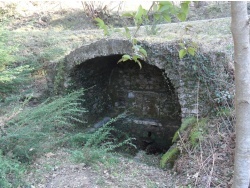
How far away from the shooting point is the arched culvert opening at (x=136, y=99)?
6398mm

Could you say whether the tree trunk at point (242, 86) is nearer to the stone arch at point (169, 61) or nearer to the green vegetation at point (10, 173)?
the stone arch at point (169, 61)

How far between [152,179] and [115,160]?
0.69 metres

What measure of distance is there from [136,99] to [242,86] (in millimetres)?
4811

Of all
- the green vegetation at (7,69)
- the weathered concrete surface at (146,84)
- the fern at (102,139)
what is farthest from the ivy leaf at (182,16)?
the green vegetation at (7,69)

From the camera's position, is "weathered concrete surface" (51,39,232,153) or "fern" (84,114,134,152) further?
"weathered concrete surface" (51,39,232,153)

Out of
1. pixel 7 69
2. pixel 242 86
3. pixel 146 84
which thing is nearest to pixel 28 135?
pixel 7 69

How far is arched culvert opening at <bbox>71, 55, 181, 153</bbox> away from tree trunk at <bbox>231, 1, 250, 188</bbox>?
3.82 meters

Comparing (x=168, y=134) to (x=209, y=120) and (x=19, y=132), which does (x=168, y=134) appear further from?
(x=19, y=132)

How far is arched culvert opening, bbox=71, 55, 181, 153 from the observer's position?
6.40 m

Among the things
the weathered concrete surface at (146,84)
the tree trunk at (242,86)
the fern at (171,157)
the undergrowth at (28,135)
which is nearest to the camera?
the tree trunk at (242,86)

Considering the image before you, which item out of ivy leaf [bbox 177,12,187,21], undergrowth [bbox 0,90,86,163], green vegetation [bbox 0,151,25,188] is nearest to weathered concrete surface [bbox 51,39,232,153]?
undergrowth [bbox 0,90,86,163]

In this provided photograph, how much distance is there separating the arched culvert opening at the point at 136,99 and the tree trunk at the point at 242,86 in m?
3.82

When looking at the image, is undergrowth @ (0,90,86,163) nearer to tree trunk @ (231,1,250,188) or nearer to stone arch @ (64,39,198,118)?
stone arch @ (64,39,198,118)

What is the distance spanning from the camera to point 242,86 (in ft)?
7.17
